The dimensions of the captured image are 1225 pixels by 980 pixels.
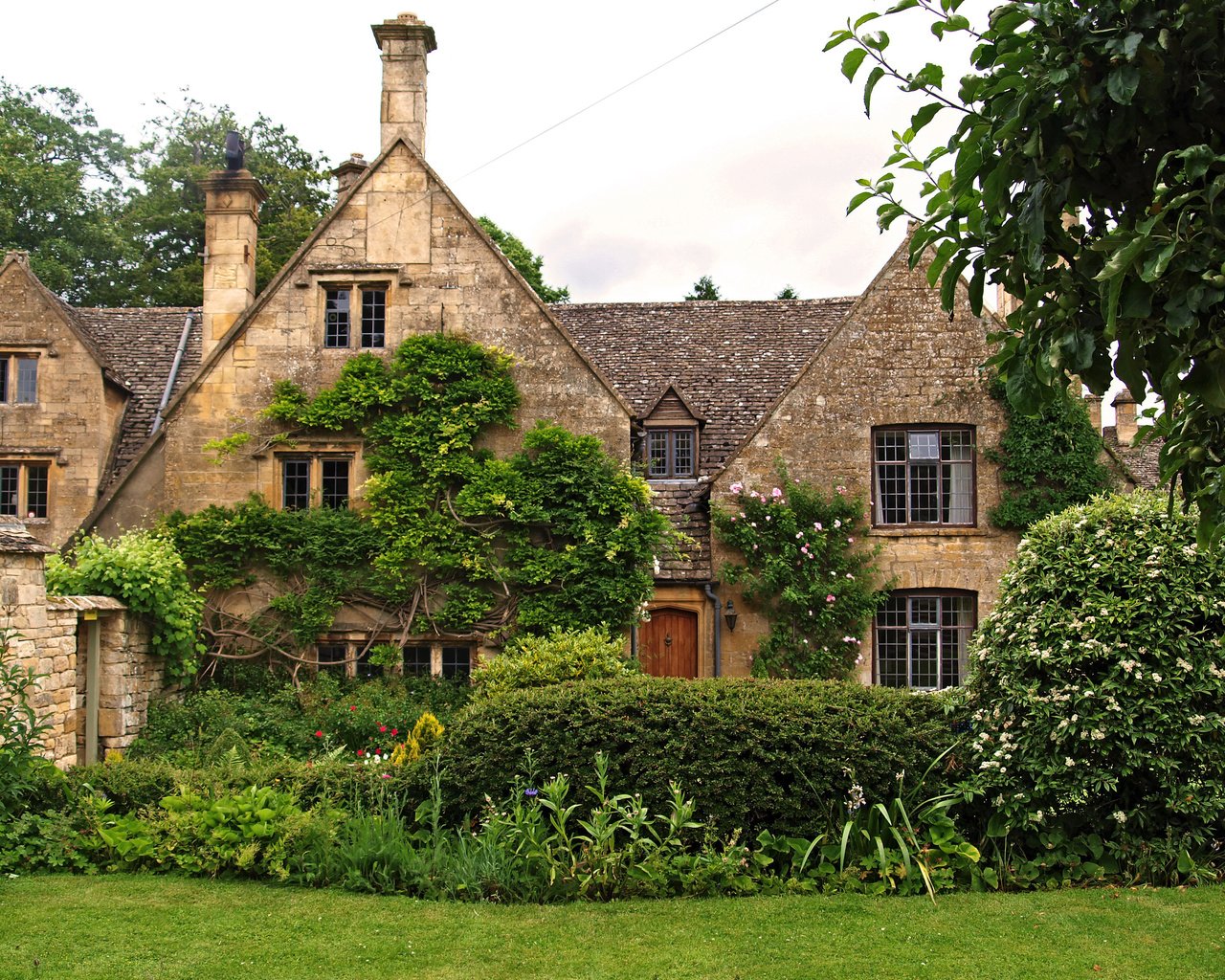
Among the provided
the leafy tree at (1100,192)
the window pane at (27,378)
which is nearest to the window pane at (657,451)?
the window pane at (27,378)

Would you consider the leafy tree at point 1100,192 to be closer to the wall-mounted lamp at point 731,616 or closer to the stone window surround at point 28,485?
the wall-mounted lamp at point 731,616

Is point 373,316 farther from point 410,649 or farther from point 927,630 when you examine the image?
point 927,630

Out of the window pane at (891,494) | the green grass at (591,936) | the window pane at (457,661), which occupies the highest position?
the window pane at (891,494)

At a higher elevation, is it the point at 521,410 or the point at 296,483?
the point at 521,410

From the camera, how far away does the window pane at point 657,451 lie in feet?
62.1

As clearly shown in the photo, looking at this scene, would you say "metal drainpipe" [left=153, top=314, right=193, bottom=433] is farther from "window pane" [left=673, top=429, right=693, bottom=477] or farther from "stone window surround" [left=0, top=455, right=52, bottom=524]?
"window pane" [left=673, top=429, right=693, bottom=477]

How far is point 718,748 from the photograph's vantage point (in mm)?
8711

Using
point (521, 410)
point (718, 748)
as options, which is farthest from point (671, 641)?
point (718, 748)

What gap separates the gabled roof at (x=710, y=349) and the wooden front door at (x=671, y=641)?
8.82 feet

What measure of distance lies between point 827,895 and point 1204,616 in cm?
386

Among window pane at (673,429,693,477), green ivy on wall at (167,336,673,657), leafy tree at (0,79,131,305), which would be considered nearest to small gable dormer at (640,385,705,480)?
window pane at (673,429,693,477)

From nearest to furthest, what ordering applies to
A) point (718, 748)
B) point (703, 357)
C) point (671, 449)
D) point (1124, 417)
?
point (718, 748) < point (671, 449) < point (703, 357) < point (1124, 417)

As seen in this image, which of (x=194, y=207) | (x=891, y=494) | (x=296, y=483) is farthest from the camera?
(x=194, y=207)

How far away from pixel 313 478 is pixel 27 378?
26.9ft
